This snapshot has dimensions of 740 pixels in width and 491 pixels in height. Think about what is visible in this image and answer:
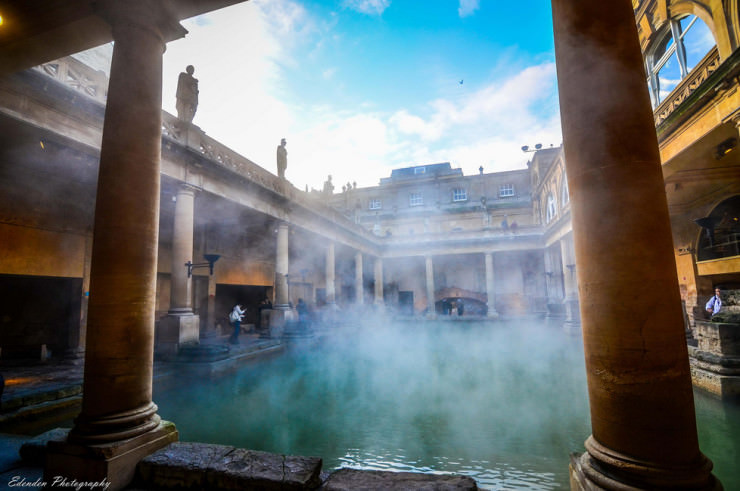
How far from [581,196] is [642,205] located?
1.03 ft

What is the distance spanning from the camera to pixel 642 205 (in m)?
2.03

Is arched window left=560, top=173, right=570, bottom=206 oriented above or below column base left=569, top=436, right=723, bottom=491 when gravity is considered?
above

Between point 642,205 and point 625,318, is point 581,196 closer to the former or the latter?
point 642,205

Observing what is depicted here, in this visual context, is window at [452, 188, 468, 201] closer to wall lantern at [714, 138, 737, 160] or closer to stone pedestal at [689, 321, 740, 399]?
wall lantern at [714, 138, 737, 160]

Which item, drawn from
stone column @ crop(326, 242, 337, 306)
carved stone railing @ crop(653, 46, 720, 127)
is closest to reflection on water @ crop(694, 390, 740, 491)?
carved stone railing @ crop(653, 46, 720, 127)

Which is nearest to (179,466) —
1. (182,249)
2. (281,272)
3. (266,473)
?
(266,473)

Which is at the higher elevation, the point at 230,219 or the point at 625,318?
the point at 230,219

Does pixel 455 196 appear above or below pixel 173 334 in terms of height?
above

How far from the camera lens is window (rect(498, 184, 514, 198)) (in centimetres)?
3272

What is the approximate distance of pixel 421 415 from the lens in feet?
16.9

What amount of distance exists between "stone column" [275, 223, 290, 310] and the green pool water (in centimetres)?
410

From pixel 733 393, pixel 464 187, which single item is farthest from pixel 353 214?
pixel 733 393

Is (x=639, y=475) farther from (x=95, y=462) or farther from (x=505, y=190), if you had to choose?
(x=505, y=190)

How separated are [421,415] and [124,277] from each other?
426 centimetres
